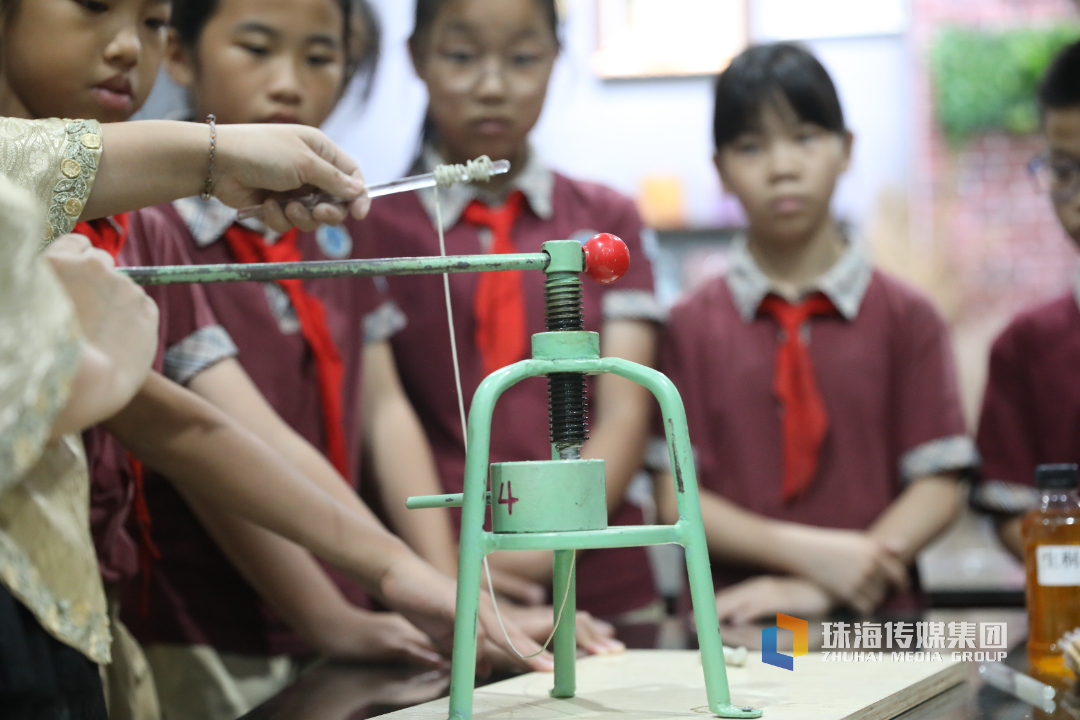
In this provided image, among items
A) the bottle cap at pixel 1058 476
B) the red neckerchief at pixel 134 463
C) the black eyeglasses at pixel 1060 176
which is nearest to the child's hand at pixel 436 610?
the red neckerchief at pixel 134 463

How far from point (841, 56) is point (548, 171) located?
3.54 meters

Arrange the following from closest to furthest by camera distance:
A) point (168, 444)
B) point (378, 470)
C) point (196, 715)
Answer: point (168, 444), point (196, 715), point (378, 470)

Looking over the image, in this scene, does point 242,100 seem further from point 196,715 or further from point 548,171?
point 196,715

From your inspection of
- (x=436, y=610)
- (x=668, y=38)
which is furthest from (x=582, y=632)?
(x=668, y=38)

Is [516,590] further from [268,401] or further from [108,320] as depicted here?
[108,320]

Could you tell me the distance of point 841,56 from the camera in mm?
4762

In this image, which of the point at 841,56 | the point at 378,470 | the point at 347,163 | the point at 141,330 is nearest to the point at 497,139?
the point at 378,470

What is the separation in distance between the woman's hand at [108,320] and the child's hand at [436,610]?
1.32 feet

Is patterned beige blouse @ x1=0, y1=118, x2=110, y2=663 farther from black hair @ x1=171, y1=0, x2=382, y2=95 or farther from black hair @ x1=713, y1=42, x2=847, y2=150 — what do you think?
black hair @ x1=713, y1=42, x2=847, y2=150

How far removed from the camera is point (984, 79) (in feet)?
15.7

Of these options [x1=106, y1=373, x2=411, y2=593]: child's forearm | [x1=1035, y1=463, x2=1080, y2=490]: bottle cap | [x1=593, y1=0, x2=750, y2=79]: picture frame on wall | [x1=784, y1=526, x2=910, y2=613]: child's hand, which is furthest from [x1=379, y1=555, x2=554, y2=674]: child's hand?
[x1=593, y1=0, x2=750, y2=79]: picture frame on wall

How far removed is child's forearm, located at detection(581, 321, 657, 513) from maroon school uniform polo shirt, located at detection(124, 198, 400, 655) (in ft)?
1.19

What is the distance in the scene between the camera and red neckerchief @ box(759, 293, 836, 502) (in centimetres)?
160

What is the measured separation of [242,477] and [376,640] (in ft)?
0.84
